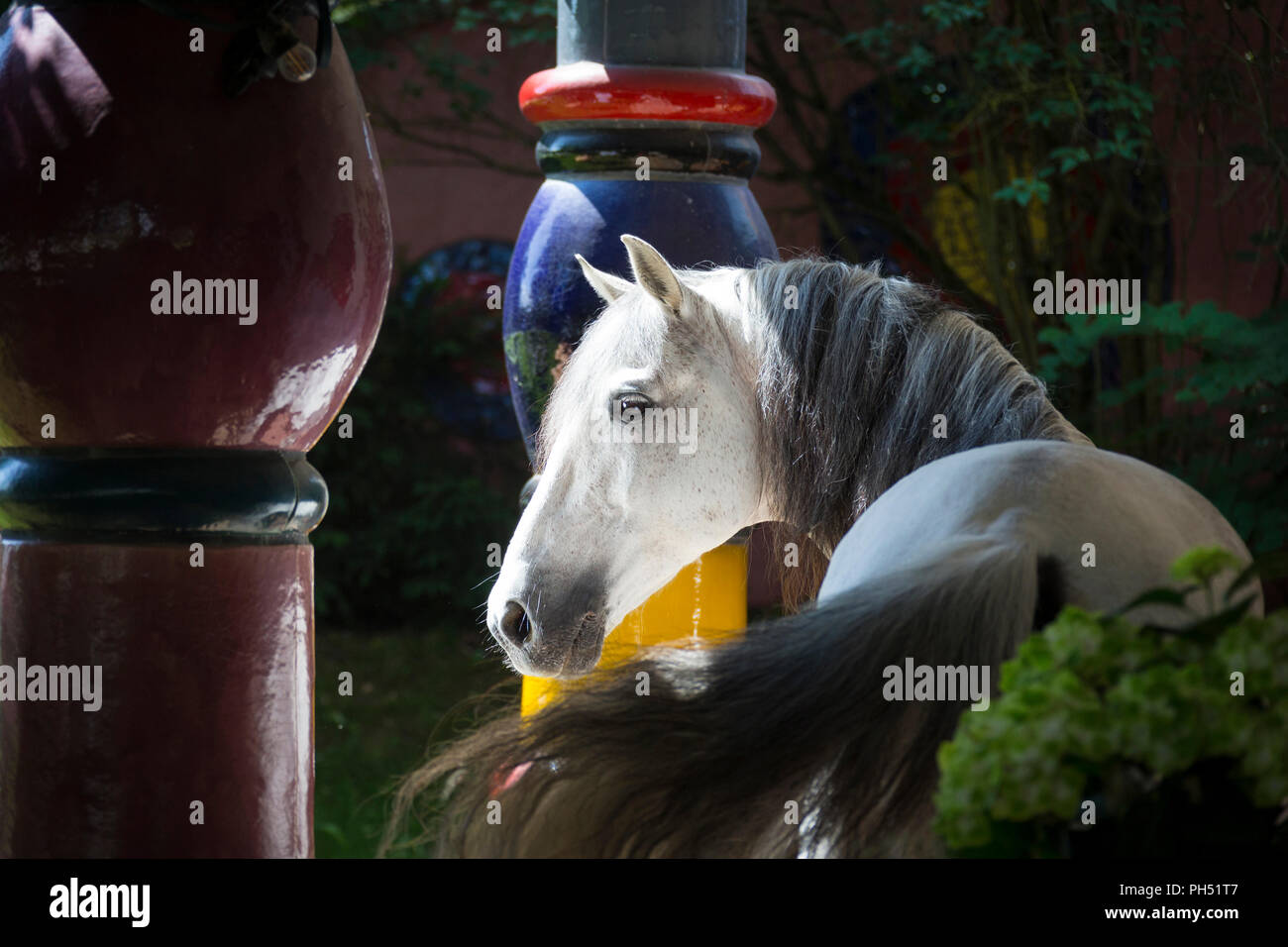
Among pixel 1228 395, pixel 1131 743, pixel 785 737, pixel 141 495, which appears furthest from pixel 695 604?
pixel 1228 395

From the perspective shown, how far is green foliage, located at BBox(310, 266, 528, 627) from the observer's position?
7.26m

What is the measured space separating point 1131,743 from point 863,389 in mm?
994

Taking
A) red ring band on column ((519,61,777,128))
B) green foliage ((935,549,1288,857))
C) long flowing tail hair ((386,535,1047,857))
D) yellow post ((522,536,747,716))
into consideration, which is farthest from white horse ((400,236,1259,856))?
red ring band on column ((519,61,777,128))

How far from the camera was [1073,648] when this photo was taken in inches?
38.5

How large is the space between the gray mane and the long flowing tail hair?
58 cm

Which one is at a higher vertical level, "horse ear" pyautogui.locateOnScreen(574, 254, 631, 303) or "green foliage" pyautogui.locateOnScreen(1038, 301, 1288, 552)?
"horse ear" pyautogui.locateOnScreen(574, 254, 631, 303)

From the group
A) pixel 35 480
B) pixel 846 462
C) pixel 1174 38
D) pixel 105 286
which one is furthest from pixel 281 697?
pixel 1174 38

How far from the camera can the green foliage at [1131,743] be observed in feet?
3.08

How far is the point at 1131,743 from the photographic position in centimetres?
94

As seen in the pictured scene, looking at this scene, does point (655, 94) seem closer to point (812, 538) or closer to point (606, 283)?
point (606, 283)

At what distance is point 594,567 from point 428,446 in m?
5.77

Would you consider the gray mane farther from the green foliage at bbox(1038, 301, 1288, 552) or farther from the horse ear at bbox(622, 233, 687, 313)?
the green foliage at bbox(1038, 301, 1288, 552)
